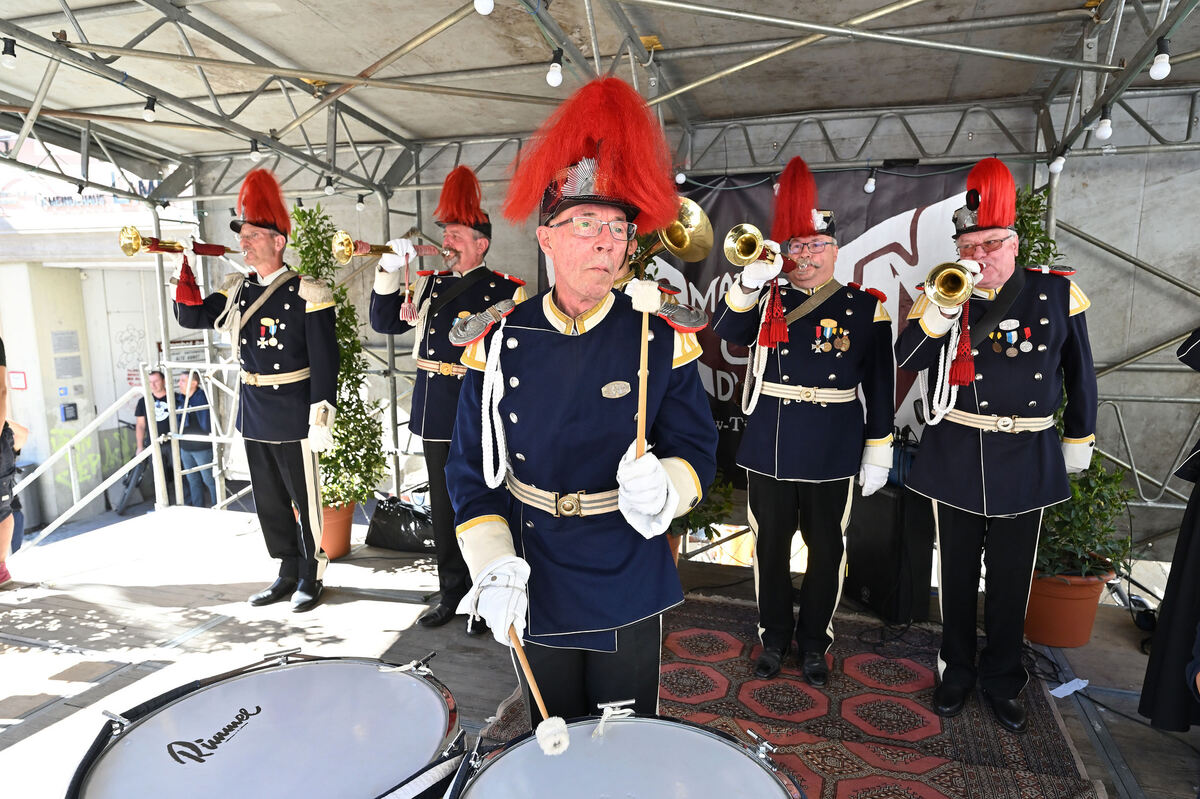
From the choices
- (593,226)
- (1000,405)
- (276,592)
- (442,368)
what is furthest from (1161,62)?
(276,592)

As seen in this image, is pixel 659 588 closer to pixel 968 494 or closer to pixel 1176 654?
pixel 968 494

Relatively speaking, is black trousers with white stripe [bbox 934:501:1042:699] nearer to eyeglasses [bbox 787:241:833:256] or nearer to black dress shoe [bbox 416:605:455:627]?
eyeglasses [bbox 787:241:833:256]

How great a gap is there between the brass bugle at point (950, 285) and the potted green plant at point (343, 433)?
11.7ft

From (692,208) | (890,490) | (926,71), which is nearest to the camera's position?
(890,490)

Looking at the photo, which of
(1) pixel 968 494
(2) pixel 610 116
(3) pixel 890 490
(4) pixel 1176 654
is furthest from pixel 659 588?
(3) pixel 890 490

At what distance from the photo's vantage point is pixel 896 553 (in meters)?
3.52

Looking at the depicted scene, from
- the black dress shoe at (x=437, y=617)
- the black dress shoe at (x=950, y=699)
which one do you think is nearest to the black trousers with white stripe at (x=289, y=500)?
the black dress shoe at (x=437, y=617)

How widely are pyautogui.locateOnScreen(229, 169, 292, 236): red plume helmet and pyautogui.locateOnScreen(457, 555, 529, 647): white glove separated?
2.89m

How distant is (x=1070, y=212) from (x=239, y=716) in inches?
220

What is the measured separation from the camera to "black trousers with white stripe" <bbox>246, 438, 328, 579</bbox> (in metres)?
3.73

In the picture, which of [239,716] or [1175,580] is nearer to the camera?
[239,716]

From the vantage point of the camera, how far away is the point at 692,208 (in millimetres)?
3896

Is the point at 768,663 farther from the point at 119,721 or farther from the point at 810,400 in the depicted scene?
the point at 119,721

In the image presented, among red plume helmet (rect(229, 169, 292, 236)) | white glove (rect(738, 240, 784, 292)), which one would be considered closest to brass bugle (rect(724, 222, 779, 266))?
white glove (rect(738, 240, 784, 292))
